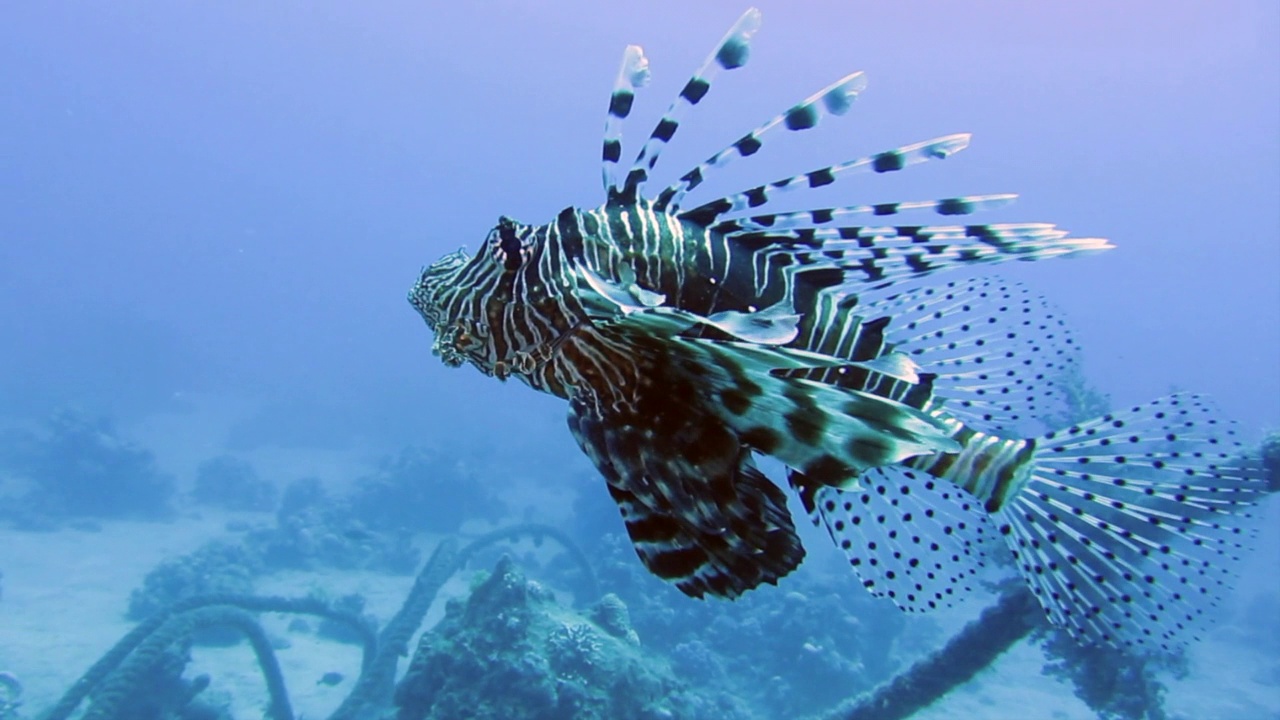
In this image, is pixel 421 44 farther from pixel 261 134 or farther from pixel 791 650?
pixel 791 650

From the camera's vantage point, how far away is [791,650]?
1180 centimetres

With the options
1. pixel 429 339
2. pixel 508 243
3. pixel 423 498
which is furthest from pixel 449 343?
pixel 429 339

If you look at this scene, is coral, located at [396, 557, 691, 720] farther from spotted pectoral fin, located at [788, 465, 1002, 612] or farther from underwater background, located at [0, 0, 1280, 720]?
spotted pectoral fin, located at [788, 465, 1002, 612]

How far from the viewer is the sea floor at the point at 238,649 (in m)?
10.1

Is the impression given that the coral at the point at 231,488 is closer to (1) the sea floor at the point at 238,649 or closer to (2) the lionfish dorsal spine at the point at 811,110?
(1) the sea floor at the point at 238,649

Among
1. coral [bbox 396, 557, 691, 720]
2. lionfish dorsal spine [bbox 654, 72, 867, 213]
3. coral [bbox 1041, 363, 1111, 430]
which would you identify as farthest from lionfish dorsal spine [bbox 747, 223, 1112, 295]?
coral [bbox 1041, 363, 1111, 430]

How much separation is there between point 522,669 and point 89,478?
19.2 m

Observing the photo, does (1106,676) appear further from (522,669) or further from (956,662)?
(522,669)

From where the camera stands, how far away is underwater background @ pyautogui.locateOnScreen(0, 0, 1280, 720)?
891 centimetres

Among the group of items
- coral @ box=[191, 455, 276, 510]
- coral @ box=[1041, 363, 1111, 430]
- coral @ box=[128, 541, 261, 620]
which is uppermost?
coral @ box=[191, 455, 276, 510]

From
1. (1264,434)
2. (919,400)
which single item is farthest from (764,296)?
(1264,434)

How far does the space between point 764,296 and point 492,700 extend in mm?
5810

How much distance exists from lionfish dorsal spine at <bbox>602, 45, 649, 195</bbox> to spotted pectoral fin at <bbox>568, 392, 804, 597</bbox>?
0.86 meters

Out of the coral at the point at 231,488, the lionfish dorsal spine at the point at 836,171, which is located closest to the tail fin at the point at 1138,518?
the lionfish dorsal spine at the point at 836,171
